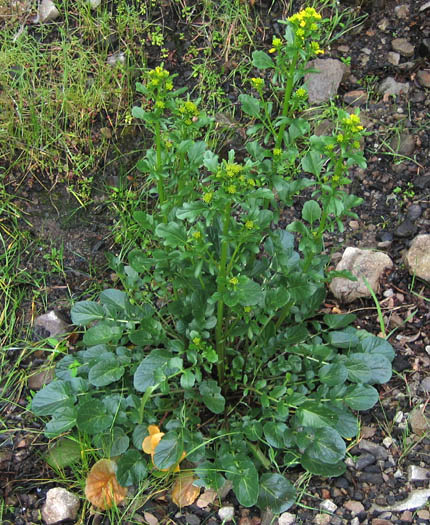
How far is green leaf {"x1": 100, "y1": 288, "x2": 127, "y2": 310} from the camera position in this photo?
2.78 m

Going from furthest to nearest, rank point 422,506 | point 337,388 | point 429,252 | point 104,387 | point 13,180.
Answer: point 13,180 → point 429,252 → point 104,387 → point 337,388 → point 422,506

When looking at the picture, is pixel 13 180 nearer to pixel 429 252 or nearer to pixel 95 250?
pixel 95 250

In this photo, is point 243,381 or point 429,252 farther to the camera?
point 429,252

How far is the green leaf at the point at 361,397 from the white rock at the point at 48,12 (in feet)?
9.06

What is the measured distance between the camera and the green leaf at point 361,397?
2.47 meters

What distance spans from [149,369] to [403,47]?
7.79 ft

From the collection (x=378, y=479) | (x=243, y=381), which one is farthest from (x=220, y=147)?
(x=378, y=479)

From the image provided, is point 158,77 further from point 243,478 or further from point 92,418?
point 243,478

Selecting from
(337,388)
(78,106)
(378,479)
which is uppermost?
(78,106)

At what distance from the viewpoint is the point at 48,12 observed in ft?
12.2

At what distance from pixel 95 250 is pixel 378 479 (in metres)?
1.76

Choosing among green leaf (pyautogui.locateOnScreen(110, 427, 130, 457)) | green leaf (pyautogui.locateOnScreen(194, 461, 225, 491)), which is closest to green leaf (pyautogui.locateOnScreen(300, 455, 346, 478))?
green leaf (pyautogui.locateOnScreen(194, 461, 225, 491))

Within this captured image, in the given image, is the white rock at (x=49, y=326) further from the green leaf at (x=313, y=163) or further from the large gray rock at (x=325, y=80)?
the large gray rock at (x=325, y=80)

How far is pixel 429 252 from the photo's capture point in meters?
2.86
